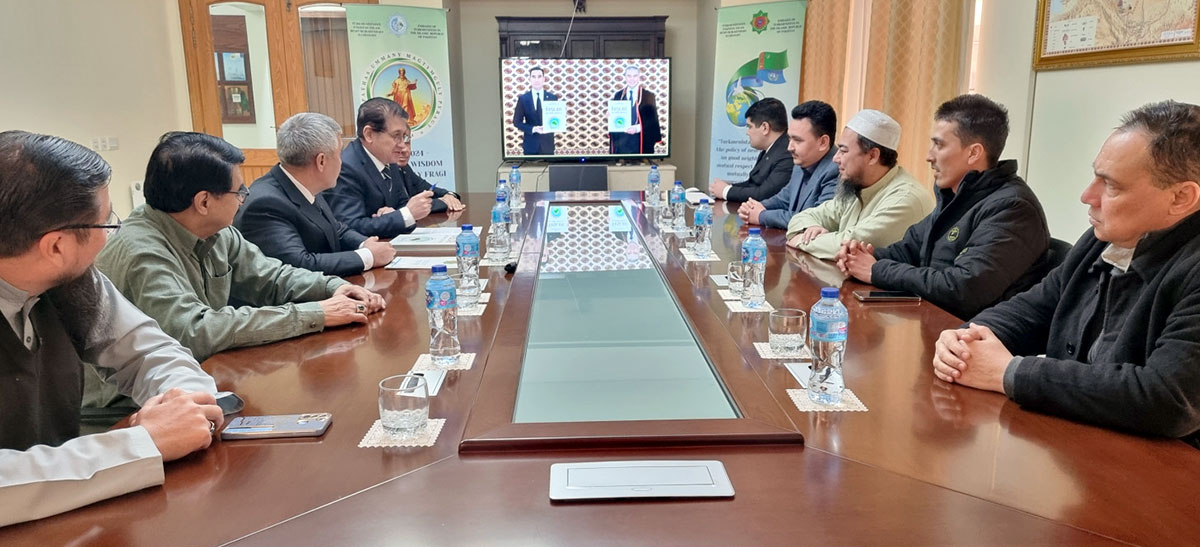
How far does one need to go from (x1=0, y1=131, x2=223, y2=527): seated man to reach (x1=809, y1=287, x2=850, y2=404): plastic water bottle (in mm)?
1067

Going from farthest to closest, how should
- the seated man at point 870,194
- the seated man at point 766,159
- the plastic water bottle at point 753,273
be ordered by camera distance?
the seated man at point 766,159
the seated man at point 870,194
the plastic water bottle at point 753,273

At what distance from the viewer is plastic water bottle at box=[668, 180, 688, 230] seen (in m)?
3.34

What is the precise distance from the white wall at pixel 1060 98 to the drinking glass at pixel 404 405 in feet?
8.82

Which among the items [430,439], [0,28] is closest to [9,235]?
[430,439]

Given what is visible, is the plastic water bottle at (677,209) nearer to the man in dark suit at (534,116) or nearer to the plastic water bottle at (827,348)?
the plastic water bottle at (827,348)

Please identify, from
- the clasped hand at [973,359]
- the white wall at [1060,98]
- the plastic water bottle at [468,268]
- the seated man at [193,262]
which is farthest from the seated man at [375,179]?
the white wall at [1060,98]

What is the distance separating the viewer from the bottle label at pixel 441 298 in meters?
1.76

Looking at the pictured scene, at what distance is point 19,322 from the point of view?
1.29 metres

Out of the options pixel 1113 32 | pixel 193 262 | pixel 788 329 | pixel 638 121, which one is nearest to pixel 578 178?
pixel 638 121

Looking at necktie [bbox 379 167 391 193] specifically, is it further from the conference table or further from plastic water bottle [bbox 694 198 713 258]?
the conference table

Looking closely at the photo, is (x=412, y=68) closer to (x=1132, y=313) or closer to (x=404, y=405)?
(x=404, y=405)

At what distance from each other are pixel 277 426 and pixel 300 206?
151 centimetres

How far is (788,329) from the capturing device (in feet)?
5.59

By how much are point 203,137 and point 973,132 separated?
2177mm
